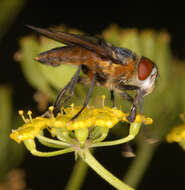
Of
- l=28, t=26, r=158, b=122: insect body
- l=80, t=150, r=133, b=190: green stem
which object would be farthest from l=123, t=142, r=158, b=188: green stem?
l=80, t=150, r=133, b=190: green stem

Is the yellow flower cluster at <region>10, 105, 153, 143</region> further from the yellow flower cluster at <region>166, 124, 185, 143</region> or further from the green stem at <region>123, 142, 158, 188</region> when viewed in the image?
the green stem at <region>123, 142, 158, 188</region>

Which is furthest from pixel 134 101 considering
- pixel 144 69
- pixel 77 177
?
pixel 77 177

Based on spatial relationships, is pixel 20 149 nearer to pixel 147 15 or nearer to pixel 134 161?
pixel 134 161

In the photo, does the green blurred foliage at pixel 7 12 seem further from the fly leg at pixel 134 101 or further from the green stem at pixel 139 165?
the fly leg at pixel 134 101

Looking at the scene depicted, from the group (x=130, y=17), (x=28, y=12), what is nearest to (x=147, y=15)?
(x=130, y=17)

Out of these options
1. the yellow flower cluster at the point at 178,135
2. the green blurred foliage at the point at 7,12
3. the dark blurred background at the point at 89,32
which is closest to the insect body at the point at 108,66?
Result: the yellow flower cluster at the point at 178,135
